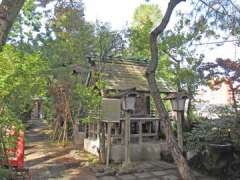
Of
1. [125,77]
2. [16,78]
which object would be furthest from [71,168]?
[125,77]

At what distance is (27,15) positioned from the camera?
1566 cm

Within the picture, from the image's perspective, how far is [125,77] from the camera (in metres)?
11.3

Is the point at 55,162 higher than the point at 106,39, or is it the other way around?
the point at 106,39

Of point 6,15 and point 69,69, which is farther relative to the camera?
point 69,69

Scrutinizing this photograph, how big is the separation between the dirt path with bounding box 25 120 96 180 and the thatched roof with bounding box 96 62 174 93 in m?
2.76

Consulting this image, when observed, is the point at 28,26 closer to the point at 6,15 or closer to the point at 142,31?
the point at 142,31

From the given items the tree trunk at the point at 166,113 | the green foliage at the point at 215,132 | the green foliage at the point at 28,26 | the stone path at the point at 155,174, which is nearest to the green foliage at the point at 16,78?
the tree trunk at the point at 166,113

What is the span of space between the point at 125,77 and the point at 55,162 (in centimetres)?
456

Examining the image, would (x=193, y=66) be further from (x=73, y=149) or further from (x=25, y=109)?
(x=25, y=109)

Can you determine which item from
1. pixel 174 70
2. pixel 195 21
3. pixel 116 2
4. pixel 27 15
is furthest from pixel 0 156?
pixel 27 15

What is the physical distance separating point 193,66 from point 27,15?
9.92 m

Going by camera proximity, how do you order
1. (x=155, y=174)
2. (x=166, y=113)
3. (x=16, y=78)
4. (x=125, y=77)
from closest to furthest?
1. (x=16, y=78)
2. (x=166, y=113)
3. (x=155, y=174)
4. (x=125, y=77)

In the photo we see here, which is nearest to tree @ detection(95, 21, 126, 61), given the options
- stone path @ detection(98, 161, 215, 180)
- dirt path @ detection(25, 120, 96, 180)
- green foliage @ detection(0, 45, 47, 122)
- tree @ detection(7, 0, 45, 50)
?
green foliage @ detection(0, 45, 47, 122)

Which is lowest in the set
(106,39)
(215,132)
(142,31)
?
(215,132)
